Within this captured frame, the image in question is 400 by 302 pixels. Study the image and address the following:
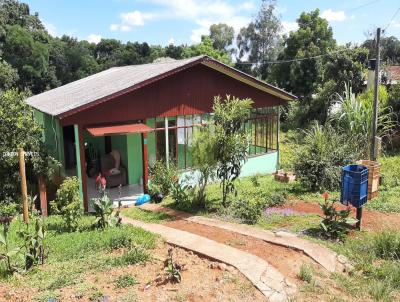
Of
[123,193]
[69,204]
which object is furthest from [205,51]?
[69,204]

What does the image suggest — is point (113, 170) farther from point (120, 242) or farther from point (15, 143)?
point (120, 242)

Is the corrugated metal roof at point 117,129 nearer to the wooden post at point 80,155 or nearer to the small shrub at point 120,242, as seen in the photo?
the wooden post at point 80,155

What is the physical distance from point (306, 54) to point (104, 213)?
25.8 metres

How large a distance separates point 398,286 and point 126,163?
34.0 ft

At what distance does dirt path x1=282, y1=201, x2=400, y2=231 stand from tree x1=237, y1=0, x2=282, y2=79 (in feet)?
130

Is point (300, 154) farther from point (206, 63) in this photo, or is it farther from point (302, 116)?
point (302, 116)

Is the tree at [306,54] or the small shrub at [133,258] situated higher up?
the tree at [306,54]

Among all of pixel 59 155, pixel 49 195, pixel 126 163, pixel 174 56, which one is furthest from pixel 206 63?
pixel 174 56

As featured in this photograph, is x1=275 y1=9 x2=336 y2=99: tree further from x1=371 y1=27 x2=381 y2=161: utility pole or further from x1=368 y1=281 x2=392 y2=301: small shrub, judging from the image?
x1=368 y1=281 x2=392 y2=301: small shrub

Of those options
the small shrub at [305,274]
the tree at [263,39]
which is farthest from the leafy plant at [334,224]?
the tree at [263,39]

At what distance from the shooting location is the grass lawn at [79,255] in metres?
5.85

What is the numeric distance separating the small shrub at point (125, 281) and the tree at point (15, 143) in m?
6.86

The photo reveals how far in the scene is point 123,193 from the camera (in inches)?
529

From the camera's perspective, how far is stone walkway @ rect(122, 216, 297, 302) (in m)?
5.51
